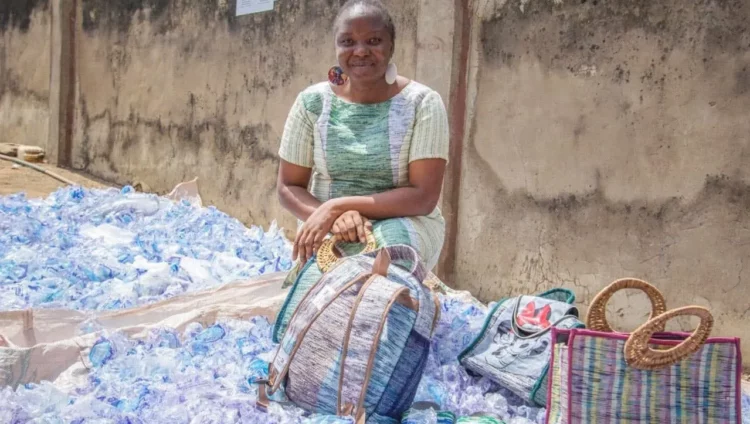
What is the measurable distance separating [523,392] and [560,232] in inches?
63.9

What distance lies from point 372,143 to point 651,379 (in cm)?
147

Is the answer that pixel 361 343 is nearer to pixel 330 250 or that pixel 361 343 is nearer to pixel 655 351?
pixel 330 250

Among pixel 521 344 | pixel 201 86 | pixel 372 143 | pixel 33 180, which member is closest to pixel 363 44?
pixel 372 143

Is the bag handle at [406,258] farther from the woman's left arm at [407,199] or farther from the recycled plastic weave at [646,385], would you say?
the recycled plastic weave at [646,385]

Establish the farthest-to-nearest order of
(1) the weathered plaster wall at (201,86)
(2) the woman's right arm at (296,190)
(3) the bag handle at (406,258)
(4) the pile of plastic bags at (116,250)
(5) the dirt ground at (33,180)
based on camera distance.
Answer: (5) the dirt ground at (33,180)
(1) the weathered plaster wall at (201,86)
(4) the pile of plastic bags at (116,250)
(2) the woman's right arm at (296,190)
(3) the bag handle at (406,258)

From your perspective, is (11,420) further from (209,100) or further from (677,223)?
(209,100)

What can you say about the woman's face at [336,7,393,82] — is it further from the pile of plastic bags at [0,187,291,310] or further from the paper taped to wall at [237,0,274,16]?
the paper taped to wall at [237,0,274,16]

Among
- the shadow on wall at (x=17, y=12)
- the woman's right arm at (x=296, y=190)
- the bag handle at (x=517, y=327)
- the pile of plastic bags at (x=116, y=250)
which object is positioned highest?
the shadow on wall at (x=17, y=12)

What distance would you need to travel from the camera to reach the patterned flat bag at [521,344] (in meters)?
2.69

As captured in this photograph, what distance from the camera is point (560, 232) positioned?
415cm

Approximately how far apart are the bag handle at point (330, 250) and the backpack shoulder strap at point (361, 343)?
41 cm

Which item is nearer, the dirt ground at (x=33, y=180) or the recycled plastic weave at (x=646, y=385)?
the recycled plastic weave at (x=646, y=385)

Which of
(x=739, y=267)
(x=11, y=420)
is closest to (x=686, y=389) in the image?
(x=739, y=267)

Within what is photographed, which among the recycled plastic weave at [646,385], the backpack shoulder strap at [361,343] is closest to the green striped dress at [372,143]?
the backpack shoulder strap at [361,343]
